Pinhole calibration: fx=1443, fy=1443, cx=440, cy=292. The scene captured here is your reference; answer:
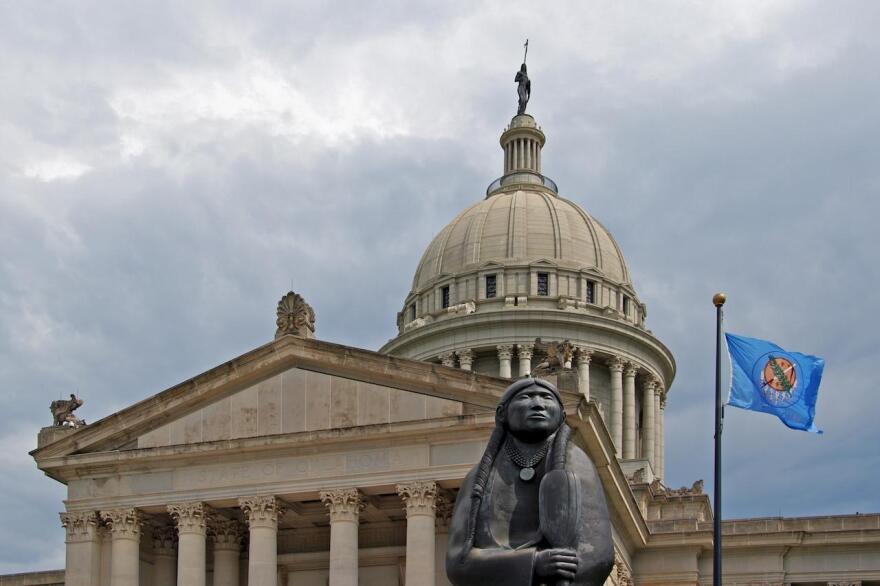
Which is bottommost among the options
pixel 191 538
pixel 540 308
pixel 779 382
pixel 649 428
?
pixel 191 538

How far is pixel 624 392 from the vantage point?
8012cm

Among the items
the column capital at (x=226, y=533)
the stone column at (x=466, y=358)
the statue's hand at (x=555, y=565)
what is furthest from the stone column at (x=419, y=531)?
the statue's hand at (x=555, y=565)

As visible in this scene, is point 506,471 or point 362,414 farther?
point 362,414

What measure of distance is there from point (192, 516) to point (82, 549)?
13.3 feet

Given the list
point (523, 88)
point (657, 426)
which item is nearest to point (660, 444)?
point (657, 426)

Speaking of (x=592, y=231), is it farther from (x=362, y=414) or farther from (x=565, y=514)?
(x=565, y=514)

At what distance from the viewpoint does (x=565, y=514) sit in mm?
9289

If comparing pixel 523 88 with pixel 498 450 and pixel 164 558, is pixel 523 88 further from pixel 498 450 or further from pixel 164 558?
pixel 498 450

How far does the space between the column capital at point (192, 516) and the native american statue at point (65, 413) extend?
5.51 meters

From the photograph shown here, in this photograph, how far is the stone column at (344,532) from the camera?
44.8 metres

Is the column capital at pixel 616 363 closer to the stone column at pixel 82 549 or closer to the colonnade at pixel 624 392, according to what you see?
the colonnade at pixel 624 392

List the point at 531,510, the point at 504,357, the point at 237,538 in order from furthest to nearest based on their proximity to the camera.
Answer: the point at 504,357, the point at 237,538, the point at 531,510

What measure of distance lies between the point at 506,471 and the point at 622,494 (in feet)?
138

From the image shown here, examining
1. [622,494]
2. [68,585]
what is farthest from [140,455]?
[622,494]
